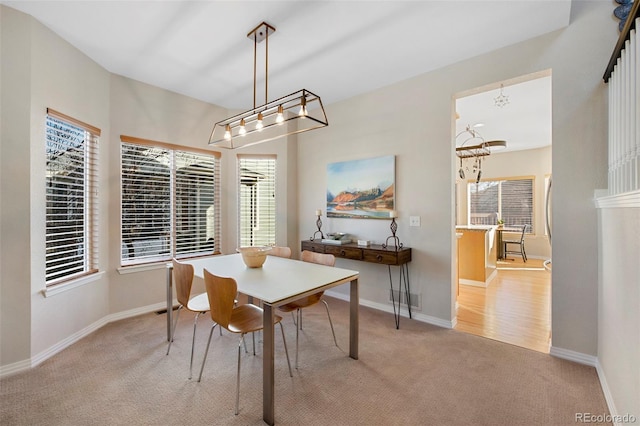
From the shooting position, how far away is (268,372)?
1.73 metres

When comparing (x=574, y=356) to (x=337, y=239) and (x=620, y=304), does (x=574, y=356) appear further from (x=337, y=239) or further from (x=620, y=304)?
(x=337, y=239)

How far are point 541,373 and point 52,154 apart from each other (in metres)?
4.46

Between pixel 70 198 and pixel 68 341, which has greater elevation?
pixel 70 198

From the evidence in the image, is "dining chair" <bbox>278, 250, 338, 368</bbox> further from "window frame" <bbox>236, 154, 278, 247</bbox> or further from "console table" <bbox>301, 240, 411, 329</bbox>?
"window frame" <bbox>236, 154, 278, 247</bbox>

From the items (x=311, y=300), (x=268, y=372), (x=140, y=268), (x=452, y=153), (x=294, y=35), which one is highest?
(x=294, y=35)

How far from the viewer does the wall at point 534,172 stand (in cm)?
697

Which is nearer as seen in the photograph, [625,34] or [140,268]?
[625,34]

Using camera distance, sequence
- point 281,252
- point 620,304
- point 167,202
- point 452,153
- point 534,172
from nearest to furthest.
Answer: point 620,304
point 452,153
point 281,252
point 167,202
point 534,172

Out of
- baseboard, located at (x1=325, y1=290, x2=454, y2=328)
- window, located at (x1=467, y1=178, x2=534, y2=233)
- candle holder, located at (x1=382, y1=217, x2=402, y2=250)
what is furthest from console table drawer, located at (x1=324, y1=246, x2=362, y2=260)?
window, located at (x1=467, y1=178, x2=534, y2=233)

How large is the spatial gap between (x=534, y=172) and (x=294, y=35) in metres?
7.15

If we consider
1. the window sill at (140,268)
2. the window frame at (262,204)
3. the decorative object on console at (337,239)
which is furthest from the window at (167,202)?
the decorative object on console at (337,239)

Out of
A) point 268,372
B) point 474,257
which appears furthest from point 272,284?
point 474,257

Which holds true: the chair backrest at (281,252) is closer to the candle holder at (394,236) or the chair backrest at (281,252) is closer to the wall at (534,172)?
the candle holder at (394,236)

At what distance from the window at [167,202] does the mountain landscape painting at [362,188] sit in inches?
66.9
